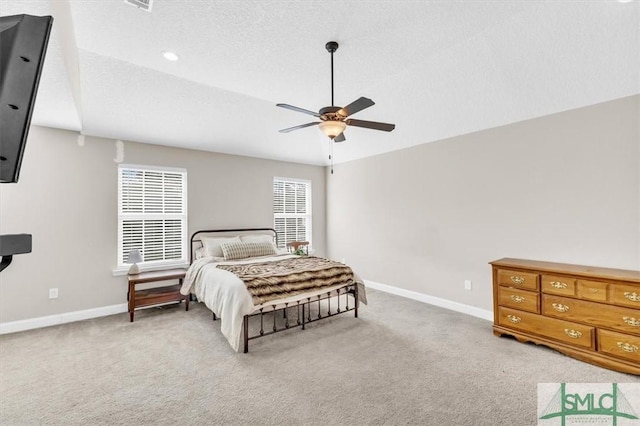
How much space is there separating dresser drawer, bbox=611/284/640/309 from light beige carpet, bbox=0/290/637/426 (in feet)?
1.98

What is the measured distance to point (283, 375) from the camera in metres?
2.57

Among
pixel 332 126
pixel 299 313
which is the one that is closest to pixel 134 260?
pixel 299 313

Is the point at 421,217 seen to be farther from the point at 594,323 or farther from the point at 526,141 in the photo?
the point at 594,323

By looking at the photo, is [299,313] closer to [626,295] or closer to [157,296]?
[157,296]

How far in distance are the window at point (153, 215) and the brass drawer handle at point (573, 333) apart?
4930 millimetres

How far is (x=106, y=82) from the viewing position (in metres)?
3.26

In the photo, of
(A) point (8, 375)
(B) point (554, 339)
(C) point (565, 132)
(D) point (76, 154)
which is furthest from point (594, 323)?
(D) point (76, 154)

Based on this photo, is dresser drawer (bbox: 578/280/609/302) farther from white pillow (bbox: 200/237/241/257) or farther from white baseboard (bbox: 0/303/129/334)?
white baseboard (bbox: 0/303/129/334)

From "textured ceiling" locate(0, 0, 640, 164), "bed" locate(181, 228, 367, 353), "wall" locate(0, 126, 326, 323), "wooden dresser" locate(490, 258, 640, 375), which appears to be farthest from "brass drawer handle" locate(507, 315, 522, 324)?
"wall" locate(0, 126, 326, 323)

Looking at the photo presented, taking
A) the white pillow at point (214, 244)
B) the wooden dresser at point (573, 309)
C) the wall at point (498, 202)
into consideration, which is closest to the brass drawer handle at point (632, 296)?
the wooden dresser at point (573, 309)

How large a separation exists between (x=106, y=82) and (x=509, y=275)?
4906mm

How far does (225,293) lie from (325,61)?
2669 mm

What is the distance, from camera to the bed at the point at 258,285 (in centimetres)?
305

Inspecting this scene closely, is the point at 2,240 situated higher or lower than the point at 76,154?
lower
